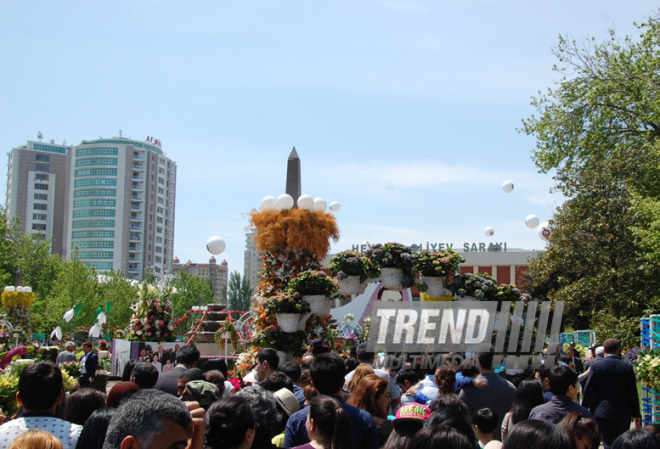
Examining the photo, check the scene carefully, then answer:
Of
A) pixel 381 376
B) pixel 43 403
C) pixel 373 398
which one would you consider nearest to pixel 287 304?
pixel 381 376

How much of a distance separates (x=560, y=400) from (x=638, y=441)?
1897mm

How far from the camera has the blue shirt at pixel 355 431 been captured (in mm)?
3785

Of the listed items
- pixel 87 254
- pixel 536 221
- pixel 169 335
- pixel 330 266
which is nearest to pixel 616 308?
pixel 536 221

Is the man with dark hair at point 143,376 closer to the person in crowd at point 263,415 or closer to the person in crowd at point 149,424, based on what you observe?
the person in crowd at point 263,415

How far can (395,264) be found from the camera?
35.5 ft

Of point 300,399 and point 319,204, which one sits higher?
point 319,204

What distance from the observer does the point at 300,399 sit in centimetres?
491

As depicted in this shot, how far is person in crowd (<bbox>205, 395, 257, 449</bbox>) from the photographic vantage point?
9.55 feet

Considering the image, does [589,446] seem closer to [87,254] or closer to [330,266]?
[330,266]

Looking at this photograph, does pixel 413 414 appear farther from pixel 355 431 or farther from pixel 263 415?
pixel 263 415

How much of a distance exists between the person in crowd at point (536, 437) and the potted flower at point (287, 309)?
7674mm

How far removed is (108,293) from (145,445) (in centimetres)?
5142

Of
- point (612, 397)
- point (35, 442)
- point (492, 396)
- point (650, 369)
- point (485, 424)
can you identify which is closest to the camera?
point (35, 442)

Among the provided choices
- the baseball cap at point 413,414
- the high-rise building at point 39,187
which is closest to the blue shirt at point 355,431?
the baseball cap at point 413,414
